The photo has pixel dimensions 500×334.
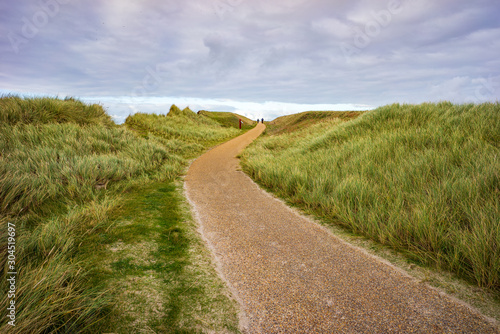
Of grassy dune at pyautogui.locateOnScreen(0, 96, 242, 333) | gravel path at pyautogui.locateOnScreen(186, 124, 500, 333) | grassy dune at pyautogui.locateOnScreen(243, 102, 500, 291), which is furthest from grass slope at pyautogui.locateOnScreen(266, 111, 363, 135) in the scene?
gravel path at pyautogui.locateOnScreen(186, 124, 500, 333)

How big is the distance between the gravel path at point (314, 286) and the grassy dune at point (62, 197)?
1571 mm

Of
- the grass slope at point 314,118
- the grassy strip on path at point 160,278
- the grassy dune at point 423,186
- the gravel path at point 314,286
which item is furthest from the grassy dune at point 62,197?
the grass slope at point 314,118

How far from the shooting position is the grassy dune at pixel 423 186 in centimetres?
337

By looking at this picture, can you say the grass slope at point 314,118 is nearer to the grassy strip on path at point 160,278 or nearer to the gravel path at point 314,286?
the gravel path at point 314,286

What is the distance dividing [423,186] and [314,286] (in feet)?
11.7

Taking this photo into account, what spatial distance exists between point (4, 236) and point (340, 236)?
4.69 m

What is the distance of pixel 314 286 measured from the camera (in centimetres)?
304

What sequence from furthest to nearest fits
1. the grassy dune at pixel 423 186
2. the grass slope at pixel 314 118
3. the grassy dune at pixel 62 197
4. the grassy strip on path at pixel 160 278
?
the grass slope at pixel 314 118 → the grassy dune at pixel 423 186 → the grassy strip on path at pixel 160 278 → the grassy dune at pixel 62 197

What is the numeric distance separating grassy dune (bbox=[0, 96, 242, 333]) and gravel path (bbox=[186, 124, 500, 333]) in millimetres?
1571

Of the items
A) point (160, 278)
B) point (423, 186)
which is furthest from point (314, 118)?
point (160, 278)

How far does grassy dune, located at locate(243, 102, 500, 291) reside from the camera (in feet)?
11.1

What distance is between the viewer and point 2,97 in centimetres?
965

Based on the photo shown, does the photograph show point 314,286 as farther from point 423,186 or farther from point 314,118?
point 314,118

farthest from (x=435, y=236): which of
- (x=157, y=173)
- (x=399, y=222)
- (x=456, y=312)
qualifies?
(x=157, y=173)
